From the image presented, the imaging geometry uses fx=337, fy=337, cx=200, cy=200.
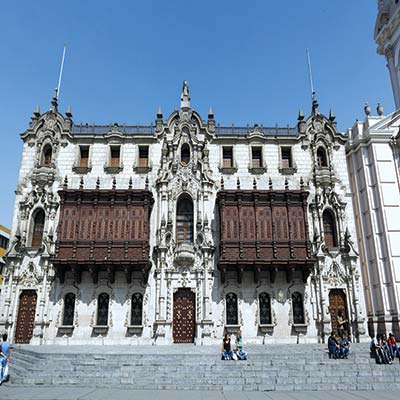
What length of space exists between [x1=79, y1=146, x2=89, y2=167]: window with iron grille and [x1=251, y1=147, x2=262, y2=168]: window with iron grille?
44.1ft

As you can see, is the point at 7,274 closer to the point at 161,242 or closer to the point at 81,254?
the point at 81,254

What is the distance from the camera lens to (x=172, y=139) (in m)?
27.2

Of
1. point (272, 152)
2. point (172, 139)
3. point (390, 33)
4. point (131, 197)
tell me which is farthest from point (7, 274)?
point (390, 33)

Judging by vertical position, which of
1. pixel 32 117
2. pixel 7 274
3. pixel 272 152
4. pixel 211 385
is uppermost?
pixel 32 117

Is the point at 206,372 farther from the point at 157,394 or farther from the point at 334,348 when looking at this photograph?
the point at 334,348

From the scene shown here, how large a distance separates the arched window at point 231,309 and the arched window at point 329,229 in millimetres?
8418

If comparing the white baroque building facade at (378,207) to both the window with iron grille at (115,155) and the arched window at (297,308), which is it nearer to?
the arched window at (297,308)

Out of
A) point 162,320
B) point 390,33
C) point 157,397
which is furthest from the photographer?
point 390,33

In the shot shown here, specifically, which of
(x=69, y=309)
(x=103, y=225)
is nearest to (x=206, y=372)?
(x=69, y=309)

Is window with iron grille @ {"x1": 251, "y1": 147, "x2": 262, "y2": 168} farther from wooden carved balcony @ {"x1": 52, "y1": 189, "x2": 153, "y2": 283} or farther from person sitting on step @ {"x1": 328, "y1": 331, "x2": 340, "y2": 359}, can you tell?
person sitting on step @ {"x1": 328, "y1": 331, "x2": 340, "y2": 359}

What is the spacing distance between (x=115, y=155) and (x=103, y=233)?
23.1 feet

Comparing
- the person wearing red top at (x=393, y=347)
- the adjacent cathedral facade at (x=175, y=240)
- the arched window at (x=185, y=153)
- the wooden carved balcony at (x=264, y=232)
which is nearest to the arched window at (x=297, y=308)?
the adjacent cathedral facade at (x=175, y=240)

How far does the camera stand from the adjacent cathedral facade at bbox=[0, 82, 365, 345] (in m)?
23.0

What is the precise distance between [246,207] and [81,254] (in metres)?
12.1
